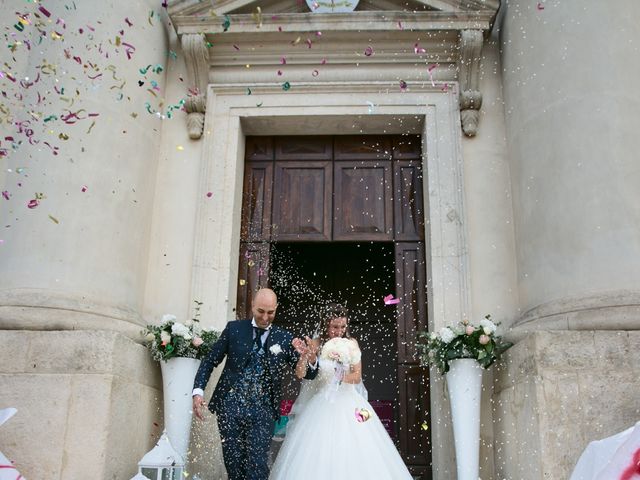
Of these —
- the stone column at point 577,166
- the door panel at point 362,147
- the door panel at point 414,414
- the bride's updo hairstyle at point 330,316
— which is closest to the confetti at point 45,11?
the door panel at point 362,147

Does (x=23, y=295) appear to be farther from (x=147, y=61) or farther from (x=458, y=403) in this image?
(x=458, y=403)

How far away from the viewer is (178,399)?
238 inches

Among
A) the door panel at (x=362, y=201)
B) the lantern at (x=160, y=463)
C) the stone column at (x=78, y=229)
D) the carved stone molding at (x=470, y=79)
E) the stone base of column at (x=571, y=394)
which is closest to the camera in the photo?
the stone base of column at (x=571, y=394)

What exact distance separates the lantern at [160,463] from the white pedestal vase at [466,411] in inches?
93.1

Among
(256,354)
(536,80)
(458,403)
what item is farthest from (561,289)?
(256,354)

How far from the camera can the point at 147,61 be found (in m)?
7.26

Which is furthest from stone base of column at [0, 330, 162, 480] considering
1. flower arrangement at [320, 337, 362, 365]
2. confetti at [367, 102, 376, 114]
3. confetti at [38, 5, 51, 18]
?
confetti at [367, 102, 376, 114]

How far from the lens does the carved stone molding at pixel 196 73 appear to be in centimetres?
744

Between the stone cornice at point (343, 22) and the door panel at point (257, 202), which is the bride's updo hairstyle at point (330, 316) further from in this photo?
the stone cornice at point (343, 22)

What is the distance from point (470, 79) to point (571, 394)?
375 cm

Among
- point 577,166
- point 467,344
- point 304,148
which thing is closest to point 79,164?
point 304,148

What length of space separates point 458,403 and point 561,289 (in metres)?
1.31

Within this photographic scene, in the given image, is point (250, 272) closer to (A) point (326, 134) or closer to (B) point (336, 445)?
(A) point (326, 134)

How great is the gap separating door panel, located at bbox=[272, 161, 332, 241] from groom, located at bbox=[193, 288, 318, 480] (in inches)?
91.7
